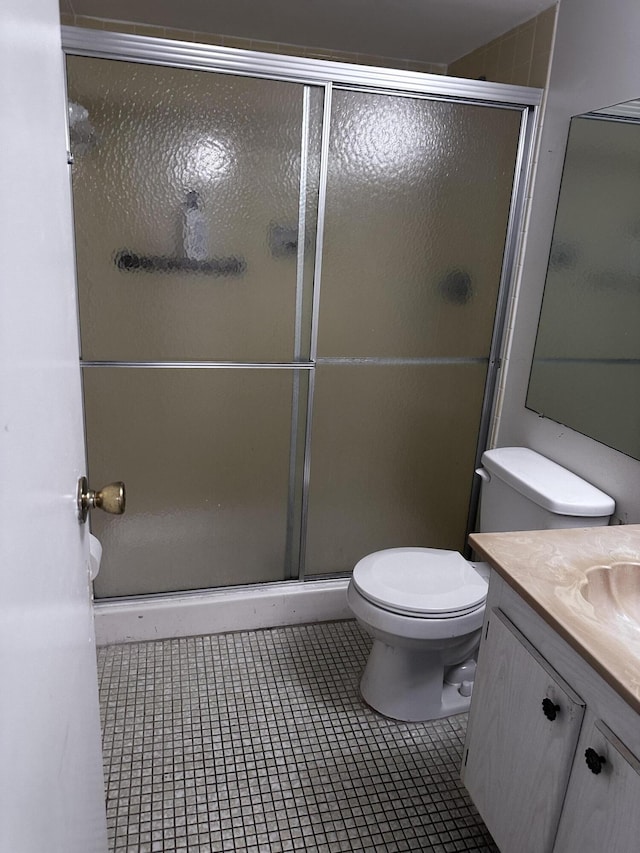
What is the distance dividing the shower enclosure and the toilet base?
21.2 inches

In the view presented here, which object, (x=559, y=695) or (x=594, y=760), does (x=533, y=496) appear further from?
(x=594, y=760)

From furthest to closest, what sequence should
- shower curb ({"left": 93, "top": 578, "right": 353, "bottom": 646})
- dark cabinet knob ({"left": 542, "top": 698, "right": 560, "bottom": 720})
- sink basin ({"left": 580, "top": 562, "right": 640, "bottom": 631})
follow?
shower curb ({"left": 93, "top": 578, "right": 353, "bottom": 646})
sink basin ({"left": 580, "top": 562, "right": 640, "bottom": 631})
dark cabinet knob ({"left": 542, "top": 698, "right": 560, "bottom": 720})

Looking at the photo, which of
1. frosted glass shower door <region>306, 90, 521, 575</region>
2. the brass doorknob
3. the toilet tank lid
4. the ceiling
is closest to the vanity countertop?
the toilet tank lid

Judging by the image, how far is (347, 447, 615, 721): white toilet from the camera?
5.80 feet

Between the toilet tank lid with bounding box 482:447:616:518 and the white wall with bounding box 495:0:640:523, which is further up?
the white wall with bounding box 495:0:640:523

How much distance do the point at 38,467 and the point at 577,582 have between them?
3.34 feet

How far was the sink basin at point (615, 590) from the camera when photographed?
1.25 metres

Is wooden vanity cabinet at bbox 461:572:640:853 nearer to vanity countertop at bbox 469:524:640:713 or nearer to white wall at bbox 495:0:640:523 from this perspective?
vanity countertop at bbox 469:524:640:713

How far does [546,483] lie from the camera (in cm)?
184

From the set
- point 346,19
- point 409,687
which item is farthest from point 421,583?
point 346,19

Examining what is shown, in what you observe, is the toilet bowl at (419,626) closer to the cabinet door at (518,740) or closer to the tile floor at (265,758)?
the tile floor at (265,758)

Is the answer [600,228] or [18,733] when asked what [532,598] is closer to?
[18,733]

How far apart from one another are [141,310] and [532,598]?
1.43m

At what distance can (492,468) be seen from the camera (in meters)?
2.03
